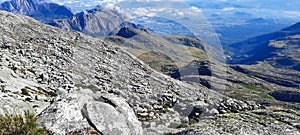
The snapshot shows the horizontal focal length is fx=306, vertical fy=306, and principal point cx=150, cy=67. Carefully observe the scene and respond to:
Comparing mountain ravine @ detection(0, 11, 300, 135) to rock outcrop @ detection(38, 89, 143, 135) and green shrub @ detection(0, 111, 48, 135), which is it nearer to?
rock outcrop @ detection(38, 89, 143, 135)

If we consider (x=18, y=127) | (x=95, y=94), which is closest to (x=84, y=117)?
(x=18, y=127)

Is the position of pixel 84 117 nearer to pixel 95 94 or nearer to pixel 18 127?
pixel 18 127

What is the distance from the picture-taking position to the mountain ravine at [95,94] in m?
26.2

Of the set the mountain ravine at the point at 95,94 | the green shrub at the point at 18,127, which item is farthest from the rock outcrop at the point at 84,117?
the green shrub at the point at 18,127

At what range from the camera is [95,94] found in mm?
33438

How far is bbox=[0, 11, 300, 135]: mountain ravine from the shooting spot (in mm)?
26170

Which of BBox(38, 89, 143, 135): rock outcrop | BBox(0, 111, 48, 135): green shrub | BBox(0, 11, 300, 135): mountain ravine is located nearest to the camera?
BBox(0, 111, 48, 135): green shrub

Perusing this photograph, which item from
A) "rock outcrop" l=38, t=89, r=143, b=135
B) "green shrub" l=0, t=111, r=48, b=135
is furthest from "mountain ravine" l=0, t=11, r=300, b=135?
"green shrub" l=0, t=111, r=48, b=135

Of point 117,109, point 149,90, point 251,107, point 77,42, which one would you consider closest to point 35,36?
point 77,42

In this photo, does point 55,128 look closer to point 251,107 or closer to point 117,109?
point 117,109

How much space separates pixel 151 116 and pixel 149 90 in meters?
10.8

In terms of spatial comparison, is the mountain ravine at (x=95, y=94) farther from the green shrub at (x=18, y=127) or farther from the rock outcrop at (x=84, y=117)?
the green shrub at (x=18, y=127)

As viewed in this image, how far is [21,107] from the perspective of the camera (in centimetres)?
2769

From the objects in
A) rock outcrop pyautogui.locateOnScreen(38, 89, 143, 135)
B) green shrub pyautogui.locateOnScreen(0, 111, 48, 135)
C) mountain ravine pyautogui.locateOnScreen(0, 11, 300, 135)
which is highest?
green shrub pyautogui.locateOnScreen(0, 111, 48, 135)
